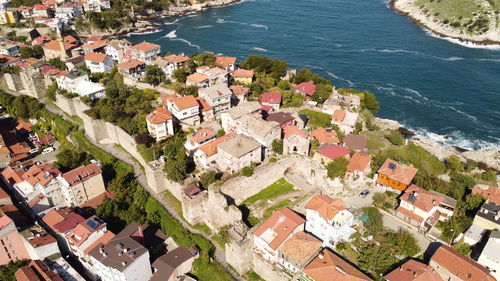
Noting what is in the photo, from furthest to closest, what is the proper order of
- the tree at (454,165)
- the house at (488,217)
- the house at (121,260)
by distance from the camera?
the tree at (454,165) → the house at (488,217) → the house at (121,260)

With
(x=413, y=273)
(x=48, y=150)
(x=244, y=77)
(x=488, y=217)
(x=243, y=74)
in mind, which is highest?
(x=243, y=74)

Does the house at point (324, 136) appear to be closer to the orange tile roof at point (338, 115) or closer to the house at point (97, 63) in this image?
the orange tile roof at point (338, 115)

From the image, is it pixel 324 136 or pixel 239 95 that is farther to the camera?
pixel 239 95

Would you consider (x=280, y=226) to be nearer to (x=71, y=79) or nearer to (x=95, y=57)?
(x=71, y=79)

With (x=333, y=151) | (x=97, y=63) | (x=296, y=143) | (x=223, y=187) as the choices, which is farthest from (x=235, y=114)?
(x=97, y=63)

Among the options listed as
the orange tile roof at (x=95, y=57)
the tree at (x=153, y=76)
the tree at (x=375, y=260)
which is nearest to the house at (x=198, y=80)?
the tree at (x=153, y=76)

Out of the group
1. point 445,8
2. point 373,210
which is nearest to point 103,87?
point 373,210

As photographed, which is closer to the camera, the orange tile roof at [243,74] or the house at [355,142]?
the house at [355,142]

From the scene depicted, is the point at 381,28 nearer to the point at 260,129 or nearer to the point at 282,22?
the point at 282,22
